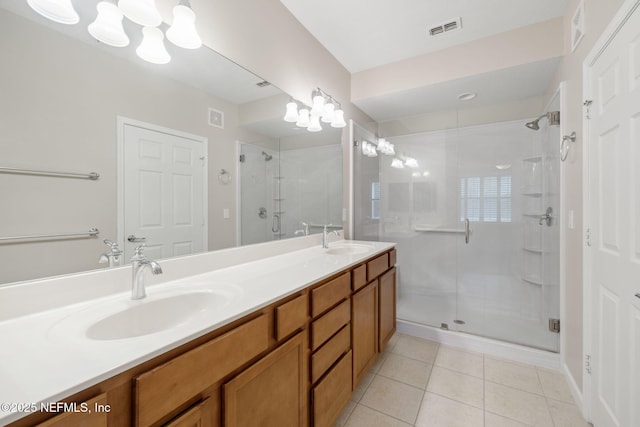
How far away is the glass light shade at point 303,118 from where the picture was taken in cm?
207

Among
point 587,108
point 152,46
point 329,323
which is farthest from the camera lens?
point 587,108

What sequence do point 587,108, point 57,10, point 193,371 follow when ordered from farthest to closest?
point 587,108 → point 57,10 → point 193,371

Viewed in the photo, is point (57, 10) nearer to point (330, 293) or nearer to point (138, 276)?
point (138, 276)

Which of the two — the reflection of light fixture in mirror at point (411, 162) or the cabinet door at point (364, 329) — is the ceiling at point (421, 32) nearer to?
the reflection of light fixture in mirror at point (411, 162)

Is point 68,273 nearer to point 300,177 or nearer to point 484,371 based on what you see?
point 300,177

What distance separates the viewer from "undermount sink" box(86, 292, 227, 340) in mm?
836

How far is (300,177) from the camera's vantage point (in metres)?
2.16

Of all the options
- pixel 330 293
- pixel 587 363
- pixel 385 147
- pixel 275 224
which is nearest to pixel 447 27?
pixel 385 147

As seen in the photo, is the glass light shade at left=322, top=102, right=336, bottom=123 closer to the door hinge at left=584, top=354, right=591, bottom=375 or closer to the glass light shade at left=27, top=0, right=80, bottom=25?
the glass light shade at left=27, top=0, right=80, bottom=25

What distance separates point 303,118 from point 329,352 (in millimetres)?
1626

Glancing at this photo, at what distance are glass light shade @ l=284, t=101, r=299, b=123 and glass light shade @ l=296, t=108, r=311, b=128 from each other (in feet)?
0.17

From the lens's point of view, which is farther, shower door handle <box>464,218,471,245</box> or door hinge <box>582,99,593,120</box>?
shower door handle <box>464,218,471,245</box>

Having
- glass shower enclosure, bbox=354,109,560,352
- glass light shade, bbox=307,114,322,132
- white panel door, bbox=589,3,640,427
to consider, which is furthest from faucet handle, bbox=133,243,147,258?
glass shower enclosure, bbox=354,109,560,352

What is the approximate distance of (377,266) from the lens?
1.97 m
